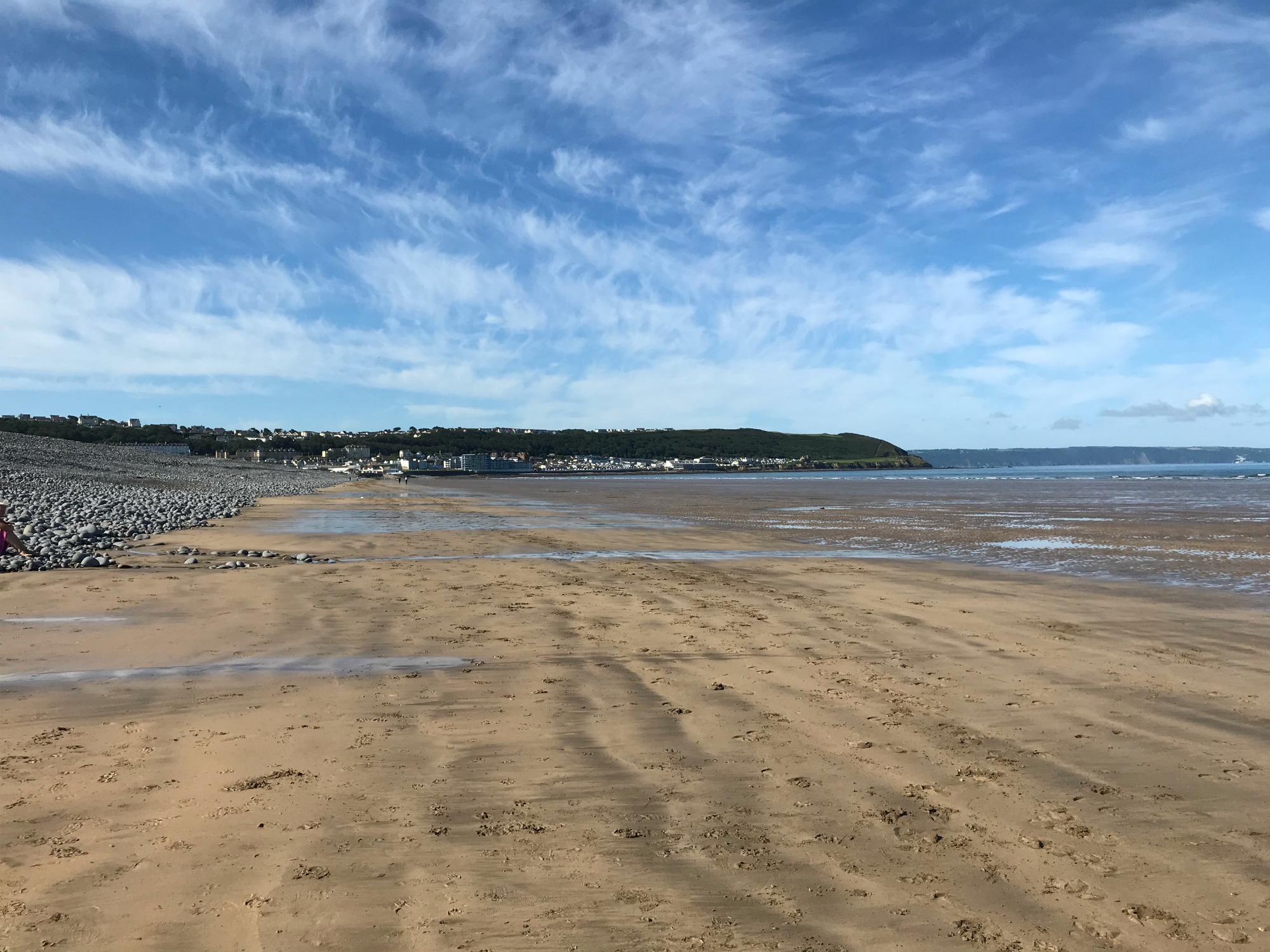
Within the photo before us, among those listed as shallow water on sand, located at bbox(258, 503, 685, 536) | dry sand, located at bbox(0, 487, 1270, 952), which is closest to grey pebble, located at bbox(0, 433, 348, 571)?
shallow water on sand, located at bbox(258, 503, 685, 536)

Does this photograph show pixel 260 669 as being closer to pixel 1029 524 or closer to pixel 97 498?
pixel 1029 524

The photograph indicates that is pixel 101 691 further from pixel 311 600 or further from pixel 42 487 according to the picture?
pixel 42 487

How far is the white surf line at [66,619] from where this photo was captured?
967cm

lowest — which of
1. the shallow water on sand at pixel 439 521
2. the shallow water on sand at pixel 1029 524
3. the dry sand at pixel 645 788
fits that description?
the shallow water on sand at pixel 439 521

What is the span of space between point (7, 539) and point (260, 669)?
1065 cm

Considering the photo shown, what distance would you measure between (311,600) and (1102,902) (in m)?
10.2

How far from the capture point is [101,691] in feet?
22.4

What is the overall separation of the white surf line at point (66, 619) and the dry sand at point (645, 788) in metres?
0.18

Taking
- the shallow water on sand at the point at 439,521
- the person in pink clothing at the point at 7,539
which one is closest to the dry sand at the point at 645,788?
the person in pink clothing at the point at 7,539

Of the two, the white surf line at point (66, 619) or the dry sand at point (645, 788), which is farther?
the white surf line at point (66, 619)

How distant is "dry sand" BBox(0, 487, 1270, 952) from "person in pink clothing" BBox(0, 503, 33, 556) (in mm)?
6432

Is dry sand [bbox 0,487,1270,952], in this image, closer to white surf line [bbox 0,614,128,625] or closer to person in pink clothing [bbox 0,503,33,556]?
white surf line [bbox 0,614,128,625]

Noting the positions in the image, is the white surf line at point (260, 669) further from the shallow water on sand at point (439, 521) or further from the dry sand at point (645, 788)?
the shallow water on sand at point (439, 521)

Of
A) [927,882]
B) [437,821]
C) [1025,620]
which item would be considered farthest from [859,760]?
[1025,620]
